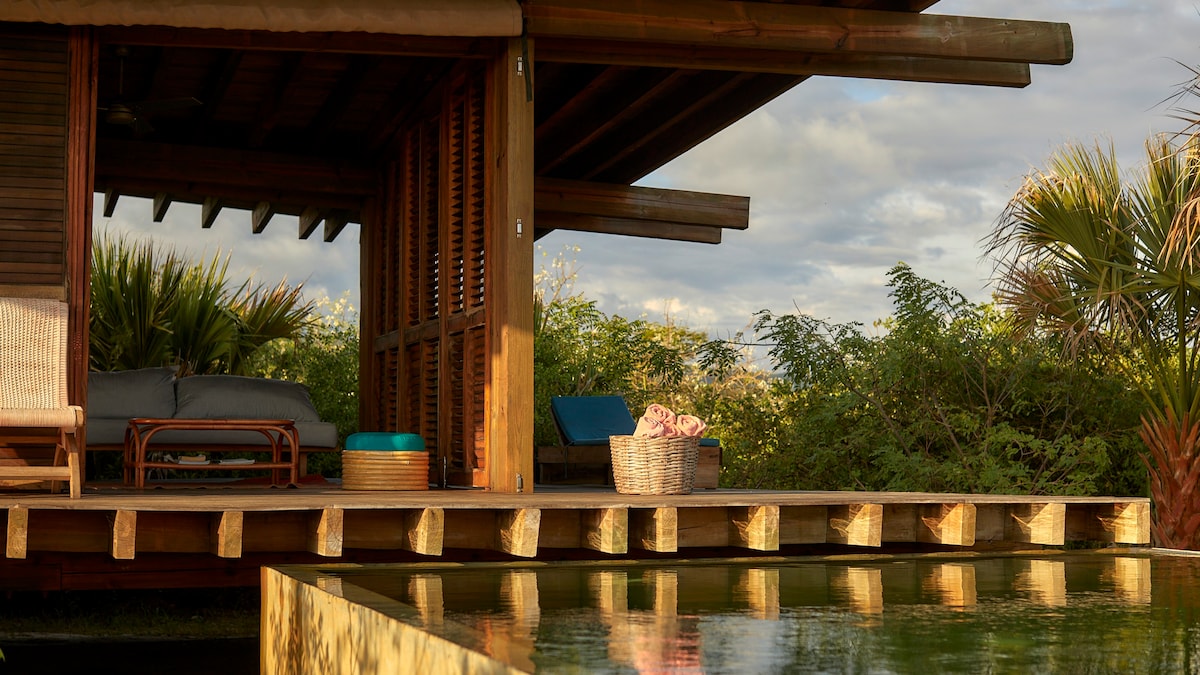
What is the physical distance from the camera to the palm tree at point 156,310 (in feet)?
35.3

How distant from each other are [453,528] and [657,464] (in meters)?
1.56

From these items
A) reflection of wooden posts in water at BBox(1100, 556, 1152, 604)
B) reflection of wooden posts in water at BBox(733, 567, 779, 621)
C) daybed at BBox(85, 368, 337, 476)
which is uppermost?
daybed at BBox(85, 368, 337, 476)

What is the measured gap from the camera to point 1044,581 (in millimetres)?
5227

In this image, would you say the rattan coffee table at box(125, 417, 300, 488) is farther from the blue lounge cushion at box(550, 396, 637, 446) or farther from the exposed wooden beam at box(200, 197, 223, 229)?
the exposed wooden beam at box(200, 197, 223, 229)

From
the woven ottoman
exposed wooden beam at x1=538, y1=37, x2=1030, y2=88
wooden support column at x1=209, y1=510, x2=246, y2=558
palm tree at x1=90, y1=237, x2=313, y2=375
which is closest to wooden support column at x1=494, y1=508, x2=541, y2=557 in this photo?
wooden support column at x1=209, y1=510, x2=246, y2=558

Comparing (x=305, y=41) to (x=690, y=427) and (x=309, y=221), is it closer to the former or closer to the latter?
(x=690, y=427)

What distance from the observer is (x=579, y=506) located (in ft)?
17.3

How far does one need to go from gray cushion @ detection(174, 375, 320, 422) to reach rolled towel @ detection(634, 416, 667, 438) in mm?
3150

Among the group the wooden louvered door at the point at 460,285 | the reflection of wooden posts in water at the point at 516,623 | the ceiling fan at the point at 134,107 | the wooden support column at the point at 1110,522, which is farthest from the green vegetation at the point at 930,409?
the reflection of wooden posts in water at the point at 516,623

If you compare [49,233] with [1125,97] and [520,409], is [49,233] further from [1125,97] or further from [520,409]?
[1125,97]

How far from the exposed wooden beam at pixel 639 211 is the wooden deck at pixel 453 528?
16.1ft

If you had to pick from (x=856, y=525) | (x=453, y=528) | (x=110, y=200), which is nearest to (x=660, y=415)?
(x=856, y=525)

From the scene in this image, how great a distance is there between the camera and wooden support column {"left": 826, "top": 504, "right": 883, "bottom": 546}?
5.71 m

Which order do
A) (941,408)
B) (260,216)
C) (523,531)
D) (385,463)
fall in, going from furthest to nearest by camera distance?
(260,216), (941,408), (385,463), (523,531)
